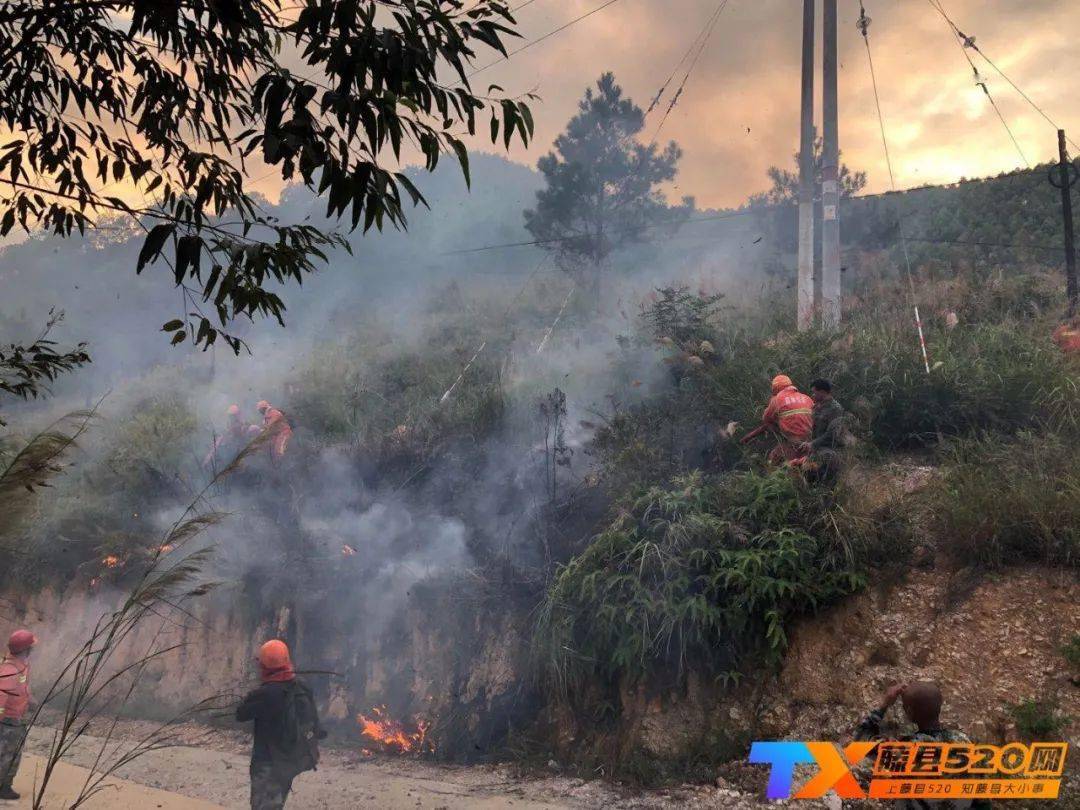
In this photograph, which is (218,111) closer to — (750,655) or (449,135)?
(449,135)

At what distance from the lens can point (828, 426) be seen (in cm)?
762

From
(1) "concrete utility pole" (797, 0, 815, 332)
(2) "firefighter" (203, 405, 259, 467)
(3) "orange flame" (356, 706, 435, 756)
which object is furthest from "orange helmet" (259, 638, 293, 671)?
(1) "concrete utility pole" (797, 0, 815, 332)

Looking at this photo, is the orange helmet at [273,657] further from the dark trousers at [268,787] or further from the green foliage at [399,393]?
the green foliage at [399,393]

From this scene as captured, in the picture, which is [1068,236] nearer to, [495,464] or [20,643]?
[495,464]

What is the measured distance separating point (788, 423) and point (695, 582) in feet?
6.79

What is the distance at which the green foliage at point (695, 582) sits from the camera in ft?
20.3

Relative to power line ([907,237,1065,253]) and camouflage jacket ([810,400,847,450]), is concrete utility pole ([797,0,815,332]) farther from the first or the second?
power line ([907,237,1065,253])

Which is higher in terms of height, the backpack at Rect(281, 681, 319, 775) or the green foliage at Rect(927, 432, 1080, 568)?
the green foliage at Rect(927, 432, 1080, 568)

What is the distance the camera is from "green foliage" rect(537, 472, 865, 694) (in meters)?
6.18

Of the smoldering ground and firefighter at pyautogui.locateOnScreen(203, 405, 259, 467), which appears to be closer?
the smoldering ground

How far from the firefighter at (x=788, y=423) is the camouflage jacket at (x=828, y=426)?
0.55ft

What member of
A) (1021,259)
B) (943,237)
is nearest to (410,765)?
(1021,259)

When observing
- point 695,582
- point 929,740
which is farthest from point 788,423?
point 929,740

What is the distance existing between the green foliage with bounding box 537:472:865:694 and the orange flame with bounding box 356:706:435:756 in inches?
74.1
